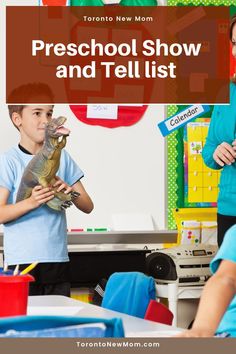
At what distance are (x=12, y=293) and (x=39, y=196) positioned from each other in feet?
4.26

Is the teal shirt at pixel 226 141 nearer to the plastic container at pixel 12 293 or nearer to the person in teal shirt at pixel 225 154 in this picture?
the person in teal shirt at pixel 225 154

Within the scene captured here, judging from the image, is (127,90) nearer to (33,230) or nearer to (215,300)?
(33,230)

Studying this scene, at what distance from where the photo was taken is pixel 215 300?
1325 millimetres

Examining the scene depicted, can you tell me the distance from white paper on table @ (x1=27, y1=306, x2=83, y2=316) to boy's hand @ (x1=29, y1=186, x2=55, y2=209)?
2.90 ft

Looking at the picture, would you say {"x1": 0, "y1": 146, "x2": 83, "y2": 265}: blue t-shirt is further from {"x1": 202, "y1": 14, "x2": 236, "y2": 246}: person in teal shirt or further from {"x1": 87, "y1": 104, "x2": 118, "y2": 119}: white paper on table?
{"x1": 87, "y1": 104, "x2": 118, "y2": 119}: white paper on table

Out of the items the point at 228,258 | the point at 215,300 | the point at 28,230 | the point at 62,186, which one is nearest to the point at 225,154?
the point at 62,186

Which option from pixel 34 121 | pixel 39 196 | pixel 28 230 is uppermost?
pixel 34 121

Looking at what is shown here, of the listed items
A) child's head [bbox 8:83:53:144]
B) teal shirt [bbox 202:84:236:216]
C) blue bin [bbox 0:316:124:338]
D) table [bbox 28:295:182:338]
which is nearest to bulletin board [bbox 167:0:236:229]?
child's head [bbox 8:83:53:144]

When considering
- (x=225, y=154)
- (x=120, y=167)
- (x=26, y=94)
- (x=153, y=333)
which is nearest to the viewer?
(x=153, y=333)

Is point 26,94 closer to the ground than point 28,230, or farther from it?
farther from it

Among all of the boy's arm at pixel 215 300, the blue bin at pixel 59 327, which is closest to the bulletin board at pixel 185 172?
the boy's arm at pixel 215 300

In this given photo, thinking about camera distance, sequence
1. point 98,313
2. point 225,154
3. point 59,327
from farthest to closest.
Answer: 1. point 225,154
2. point 98,313
3. point 59,327

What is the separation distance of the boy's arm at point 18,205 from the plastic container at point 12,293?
1.17m
